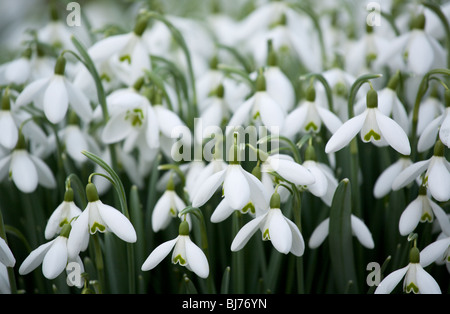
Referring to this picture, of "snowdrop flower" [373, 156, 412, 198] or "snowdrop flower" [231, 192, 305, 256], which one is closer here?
"snowdrop flower" [231, 192, 305, 256]

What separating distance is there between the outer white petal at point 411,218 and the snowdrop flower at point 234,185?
273 mm

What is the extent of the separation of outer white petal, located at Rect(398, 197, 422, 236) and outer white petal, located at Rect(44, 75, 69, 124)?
691 mm

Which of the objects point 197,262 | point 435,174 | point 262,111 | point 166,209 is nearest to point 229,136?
point 262,111

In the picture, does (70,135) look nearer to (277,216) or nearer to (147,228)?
(147,228)

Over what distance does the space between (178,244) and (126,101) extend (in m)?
0.34

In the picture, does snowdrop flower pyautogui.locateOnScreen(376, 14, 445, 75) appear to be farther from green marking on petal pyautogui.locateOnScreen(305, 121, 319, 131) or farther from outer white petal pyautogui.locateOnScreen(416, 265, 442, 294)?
outer white petal pyautogui.locateOnScreen(416, 265, 442, 294)

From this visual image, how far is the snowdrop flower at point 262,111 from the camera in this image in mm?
1034

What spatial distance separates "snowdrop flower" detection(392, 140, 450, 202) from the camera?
865 millimetres

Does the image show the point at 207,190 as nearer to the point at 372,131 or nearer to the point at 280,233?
the point at 280,233

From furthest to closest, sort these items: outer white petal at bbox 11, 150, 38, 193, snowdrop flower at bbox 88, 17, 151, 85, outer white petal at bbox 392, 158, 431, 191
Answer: snowdrop flower at bbox 88, 17, 151, 85 < outer white petal at bbox 11, 150, 38, 193 < outer white petal at bbox 392, 158, 431, 191

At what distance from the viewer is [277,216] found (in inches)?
33.0

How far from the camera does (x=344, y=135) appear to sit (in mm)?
869

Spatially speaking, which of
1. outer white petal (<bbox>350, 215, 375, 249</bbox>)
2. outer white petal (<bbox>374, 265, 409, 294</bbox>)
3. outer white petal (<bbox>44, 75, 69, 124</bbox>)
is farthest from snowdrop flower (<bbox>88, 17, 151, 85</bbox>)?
outer white petal (<bbox>374, 265, 409, 294</bbox>)

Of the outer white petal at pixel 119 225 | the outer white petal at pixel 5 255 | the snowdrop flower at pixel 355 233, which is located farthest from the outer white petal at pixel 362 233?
the outer white petal at pixel 5 255
